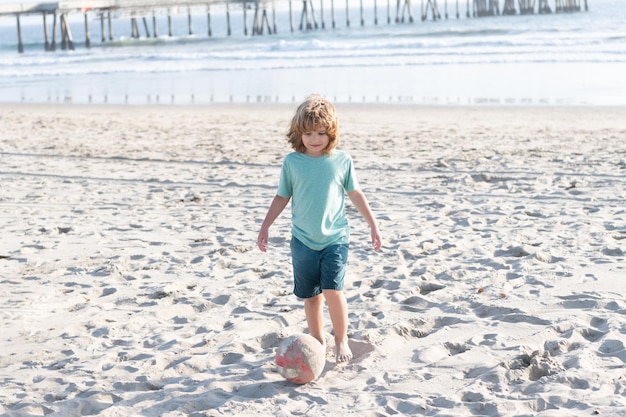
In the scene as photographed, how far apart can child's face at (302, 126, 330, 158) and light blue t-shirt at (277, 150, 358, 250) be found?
0.21ft

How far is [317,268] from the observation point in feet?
12.1

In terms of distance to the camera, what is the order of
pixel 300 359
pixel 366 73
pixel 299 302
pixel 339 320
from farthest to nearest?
pixel 366 73, pixel 299 302, pixel 339 320, pixel 300 359

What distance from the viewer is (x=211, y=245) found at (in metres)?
5.98

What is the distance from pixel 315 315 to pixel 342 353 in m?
0.21

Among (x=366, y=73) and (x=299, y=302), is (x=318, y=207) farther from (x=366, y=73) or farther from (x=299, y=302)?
(x=366, y=73)

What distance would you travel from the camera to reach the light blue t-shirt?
3.62m

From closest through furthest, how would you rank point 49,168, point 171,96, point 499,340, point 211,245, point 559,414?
point 559,414 → point 499,340 → point 211,245 → point 49,168 → point 171,96

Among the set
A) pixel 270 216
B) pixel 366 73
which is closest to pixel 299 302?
pixel 270 216

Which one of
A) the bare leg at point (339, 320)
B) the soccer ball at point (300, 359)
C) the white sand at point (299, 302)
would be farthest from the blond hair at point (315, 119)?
the white sand at point (299, 302)

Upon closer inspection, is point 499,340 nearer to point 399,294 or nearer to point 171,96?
point 399,294

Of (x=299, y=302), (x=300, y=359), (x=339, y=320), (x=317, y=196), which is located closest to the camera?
(x=300, y=359)

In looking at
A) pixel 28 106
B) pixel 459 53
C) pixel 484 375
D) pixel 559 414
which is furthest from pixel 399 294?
pixel 459 53

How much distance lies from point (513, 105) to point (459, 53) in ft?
49.1

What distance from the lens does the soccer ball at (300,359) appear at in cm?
346
